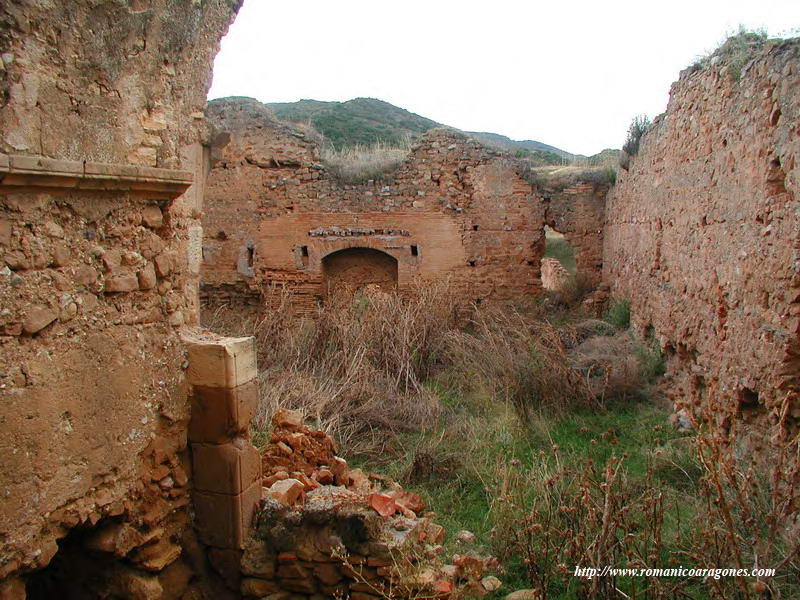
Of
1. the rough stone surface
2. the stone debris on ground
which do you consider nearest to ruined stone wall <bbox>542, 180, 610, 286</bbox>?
the rough stone surface

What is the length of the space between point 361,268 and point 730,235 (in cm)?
699

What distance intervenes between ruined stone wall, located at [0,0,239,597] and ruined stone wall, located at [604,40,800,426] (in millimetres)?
2677

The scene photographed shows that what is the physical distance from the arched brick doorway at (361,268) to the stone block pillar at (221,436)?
7988mm

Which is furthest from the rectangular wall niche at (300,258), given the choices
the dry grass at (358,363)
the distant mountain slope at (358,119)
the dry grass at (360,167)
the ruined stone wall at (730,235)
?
the distant mountain slope at (358,119)

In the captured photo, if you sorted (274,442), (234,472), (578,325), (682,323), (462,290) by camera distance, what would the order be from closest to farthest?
1. (234,472)
2. (274,442)
3. (682,323)
4. (578,325)
5. (462,290)

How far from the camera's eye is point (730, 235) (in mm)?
4961

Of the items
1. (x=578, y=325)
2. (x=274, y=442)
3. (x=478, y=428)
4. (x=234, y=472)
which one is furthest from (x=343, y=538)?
(x=578, y=325)

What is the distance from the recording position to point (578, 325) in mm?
9000

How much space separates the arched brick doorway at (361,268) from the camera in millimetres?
11031

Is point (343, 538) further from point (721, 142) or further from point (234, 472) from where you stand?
point (721, 142)

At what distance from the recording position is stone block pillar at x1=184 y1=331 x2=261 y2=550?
114 inches

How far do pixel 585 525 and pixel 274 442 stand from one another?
200 cm

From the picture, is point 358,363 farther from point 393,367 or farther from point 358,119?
point 358,119

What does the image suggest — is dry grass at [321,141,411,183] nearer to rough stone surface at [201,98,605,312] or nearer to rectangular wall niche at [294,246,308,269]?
rough stone surface at [201,98,605,312]
